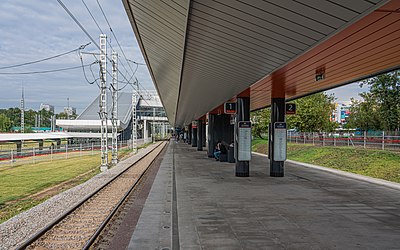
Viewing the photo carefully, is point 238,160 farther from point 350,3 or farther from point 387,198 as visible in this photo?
point 350,3

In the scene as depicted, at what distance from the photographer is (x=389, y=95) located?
3506 centimetres

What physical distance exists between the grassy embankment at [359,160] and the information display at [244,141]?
6.10m

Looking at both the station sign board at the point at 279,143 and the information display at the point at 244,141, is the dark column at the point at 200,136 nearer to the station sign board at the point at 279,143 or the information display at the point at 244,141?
the information display at the point at 244,141

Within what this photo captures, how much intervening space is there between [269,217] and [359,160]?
16.5 metres

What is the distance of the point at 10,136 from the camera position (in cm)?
3628

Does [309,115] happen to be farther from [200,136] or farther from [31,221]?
[31,221]

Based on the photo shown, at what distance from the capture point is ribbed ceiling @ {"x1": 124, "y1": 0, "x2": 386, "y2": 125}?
17.5 ft

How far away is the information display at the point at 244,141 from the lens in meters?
16.0

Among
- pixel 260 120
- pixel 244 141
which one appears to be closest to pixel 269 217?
pixel 244 141

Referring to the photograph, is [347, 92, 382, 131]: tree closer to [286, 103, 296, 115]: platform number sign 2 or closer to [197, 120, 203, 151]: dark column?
[197, 120, 203, 151]: dark column

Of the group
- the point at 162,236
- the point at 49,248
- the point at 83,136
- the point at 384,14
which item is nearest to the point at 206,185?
the point at 162,236

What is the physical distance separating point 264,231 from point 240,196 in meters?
4.05

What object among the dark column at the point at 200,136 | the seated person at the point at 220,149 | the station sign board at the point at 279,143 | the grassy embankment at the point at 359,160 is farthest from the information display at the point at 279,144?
the dark column at the point at 200,136

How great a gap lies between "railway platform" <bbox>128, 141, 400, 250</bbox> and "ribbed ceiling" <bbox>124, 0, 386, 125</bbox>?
11.0 feet
